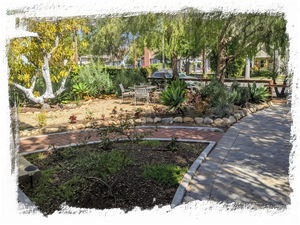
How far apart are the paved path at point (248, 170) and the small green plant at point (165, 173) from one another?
256mm

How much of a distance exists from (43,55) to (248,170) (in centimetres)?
933

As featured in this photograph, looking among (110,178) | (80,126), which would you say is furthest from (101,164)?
(80,126)

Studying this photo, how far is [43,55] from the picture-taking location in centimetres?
1100

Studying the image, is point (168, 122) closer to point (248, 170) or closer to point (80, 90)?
point (248, 170)

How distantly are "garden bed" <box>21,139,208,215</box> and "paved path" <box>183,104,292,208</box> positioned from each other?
0.41 m

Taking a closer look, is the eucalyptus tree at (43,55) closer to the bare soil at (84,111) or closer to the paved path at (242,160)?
the bare soil at (84,111)

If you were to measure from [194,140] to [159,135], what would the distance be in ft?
3.29

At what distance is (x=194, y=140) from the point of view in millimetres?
6418

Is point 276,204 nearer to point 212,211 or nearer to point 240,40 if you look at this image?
point 212,211

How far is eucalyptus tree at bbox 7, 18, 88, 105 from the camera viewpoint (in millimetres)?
10266

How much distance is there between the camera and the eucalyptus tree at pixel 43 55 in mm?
10266

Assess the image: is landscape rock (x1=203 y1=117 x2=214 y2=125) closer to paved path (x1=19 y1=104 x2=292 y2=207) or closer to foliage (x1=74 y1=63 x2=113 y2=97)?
paved path (x1=19 y1=104 x2=292 y2=207)

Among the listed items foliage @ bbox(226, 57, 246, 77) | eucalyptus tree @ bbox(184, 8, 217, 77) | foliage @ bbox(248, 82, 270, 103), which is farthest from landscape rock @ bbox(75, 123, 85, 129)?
foliage @ bbox(226, 57, 246, 77)

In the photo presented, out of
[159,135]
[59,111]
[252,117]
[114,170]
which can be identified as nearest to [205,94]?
[252,117]
